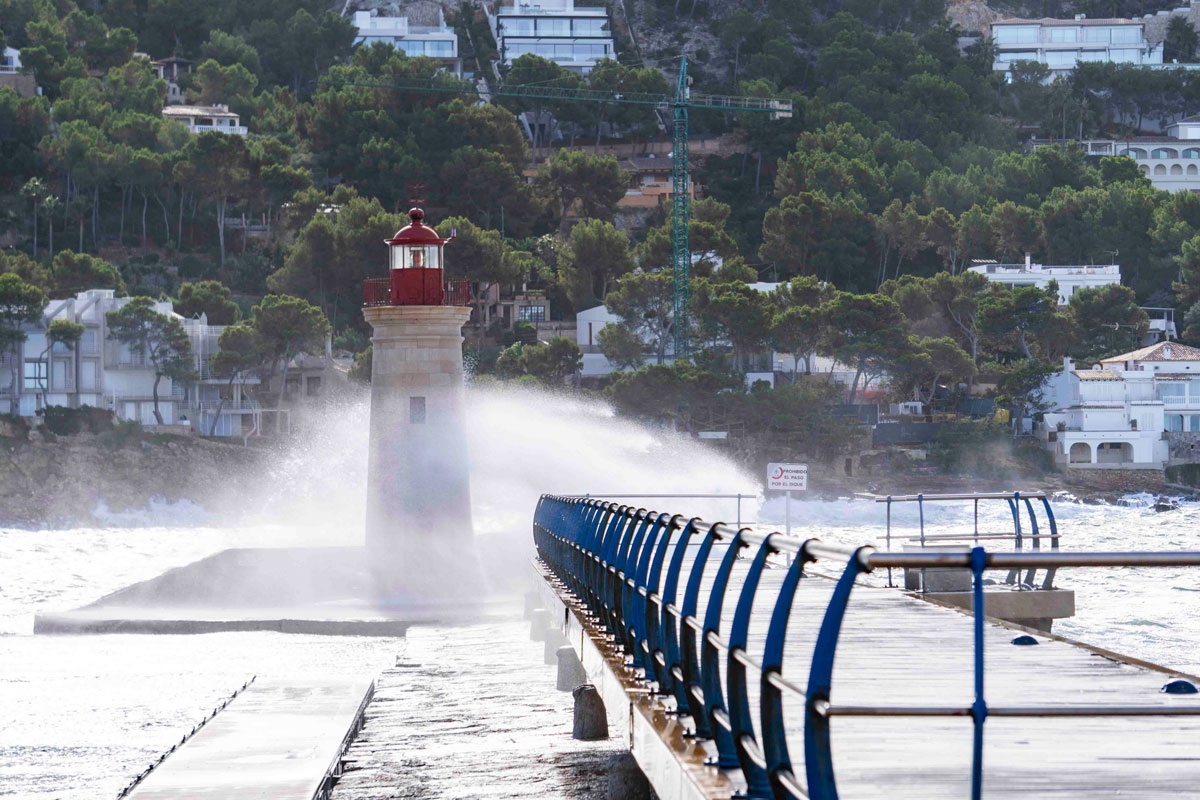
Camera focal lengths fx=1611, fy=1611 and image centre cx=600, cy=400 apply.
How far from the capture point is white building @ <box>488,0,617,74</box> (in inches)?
5192

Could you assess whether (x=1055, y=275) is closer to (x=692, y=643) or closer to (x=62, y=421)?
(x=62, y=421)

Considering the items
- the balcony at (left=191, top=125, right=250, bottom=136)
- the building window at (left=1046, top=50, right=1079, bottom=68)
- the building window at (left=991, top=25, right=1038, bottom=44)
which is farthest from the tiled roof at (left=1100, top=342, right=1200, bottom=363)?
the building window at (left=991, top=25, right=1038, bottom=44)

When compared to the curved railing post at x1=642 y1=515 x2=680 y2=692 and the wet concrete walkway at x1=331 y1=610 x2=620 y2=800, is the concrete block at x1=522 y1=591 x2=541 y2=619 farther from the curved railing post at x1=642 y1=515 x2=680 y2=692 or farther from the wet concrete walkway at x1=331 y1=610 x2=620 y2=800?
the curved railing post at x1=642 y1=515 x2=680 y2=692

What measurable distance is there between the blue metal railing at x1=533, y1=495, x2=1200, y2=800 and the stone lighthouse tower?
14.4 m

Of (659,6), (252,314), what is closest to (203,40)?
(659,6)

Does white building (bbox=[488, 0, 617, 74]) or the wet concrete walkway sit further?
white building (bbox=[488, 0, 617, 74])

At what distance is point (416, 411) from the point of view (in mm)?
24094

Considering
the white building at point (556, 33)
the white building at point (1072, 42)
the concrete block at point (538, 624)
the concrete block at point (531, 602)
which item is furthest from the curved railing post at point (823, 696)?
the white building at point (1072, 42)

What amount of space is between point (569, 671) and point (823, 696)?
880 cm

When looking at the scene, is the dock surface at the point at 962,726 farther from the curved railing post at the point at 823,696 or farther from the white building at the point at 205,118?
the white building at the point at 205,118

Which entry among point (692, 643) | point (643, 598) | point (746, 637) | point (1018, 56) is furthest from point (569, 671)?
point (1018, 56)

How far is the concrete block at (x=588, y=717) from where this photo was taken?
10.7 m

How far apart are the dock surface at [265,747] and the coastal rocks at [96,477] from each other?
56350 millimetres

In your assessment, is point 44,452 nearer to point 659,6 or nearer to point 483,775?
point 483,775
